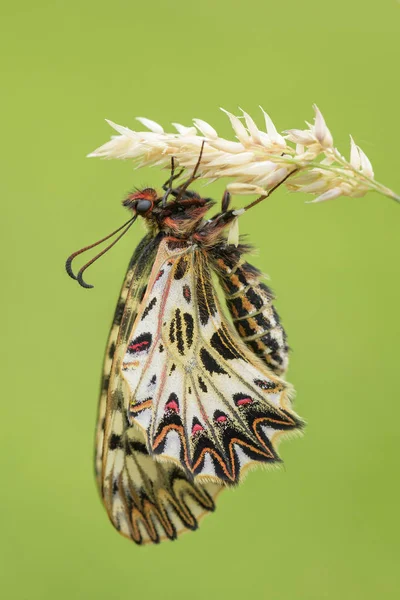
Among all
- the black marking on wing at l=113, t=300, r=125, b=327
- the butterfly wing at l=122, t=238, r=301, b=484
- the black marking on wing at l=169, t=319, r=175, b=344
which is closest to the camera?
the butterfly wing at l=122, t=238, r=301, b=484

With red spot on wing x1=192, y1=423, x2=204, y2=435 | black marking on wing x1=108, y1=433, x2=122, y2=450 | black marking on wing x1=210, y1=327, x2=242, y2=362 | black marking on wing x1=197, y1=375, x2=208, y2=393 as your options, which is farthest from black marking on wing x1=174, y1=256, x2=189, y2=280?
black marking on wing x1=108, y1=433, x2=122, y2=450

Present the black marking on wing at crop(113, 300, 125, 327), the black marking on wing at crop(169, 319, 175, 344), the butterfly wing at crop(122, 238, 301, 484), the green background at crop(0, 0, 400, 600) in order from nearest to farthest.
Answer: the butterfly wing at crop(122, 238, 301, 484) < the black marking on wing at crop(169, 319, 175, 344) < the black marking on wing at crop(113, 300, 125, 327) < the green background at crop(0, 0, 400, 600)

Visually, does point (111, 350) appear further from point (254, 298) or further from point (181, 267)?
point (254, 298)

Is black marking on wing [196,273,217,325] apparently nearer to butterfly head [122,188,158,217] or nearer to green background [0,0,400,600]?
butterfly head [122,188,158,217]

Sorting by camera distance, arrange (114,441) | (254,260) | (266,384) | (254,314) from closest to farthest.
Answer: (266,384) < (254,314) < (114,441) < (254,260)

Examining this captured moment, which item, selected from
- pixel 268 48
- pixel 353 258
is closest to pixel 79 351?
pixel 353 258

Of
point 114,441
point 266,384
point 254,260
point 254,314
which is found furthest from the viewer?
point 254,260

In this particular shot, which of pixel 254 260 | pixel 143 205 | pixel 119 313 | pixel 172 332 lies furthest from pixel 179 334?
pixel 254 260

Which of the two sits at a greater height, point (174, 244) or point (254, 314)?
point (174, 244)
